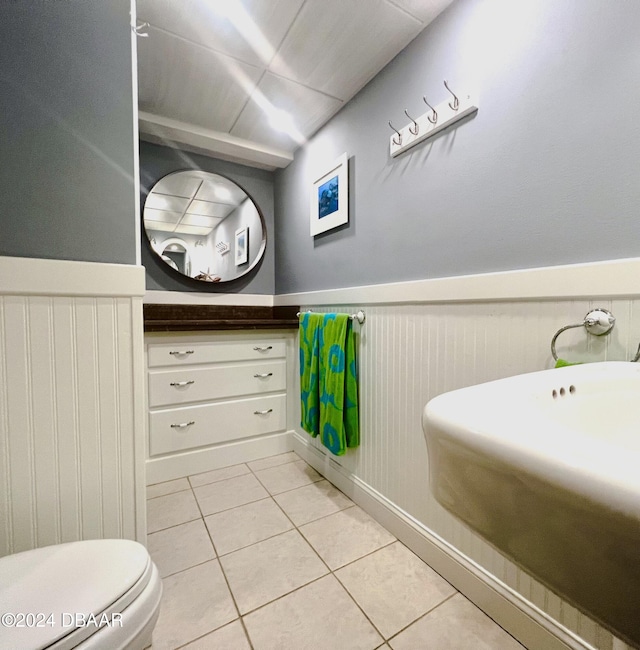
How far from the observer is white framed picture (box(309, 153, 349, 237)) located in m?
1.53

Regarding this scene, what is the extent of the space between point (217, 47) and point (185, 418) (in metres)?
1.74

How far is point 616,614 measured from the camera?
226 mm

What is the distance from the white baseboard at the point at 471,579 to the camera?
0.80 m

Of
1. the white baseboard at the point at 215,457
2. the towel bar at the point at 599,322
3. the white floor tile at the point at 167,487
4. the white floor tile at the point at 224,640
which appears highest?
the towel bar at the point at 599,322

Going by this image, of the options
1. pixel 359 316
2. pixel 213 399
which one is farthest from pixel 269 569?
pixel 359 316

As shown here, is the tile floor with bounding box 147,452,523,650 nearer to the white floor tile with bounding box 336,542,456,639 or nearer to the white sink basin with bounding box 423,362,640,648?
the white floor tile with bounding box 336,542,456,639

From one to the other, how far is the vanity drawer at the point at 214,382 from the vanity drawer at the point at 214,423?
56 millimetres

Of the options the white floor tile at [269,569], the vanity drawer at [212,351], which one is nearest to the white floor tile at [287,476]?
the white floor tile at [269,569]

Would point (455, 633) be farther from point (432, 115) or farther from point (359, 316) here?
point (432, 115)

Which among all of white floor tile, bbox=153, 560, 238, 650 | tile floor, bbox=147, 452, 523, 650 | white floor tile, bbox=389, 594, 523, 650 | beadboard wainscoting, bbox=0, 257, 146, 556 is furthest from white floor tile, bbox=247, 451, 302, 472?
white floor tile, bbox=389, 594, 523, 650

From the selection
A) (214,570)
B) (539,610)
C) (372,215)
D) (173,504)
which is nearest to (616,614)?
(539,610)

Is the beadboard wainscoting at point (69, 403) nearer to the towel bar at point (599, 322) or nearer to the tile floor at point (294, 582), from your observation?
the tile floor at point (294, 582)

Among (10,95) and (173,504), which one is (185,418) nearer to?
(173,504)

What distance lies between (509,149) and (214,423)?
1820 mm
